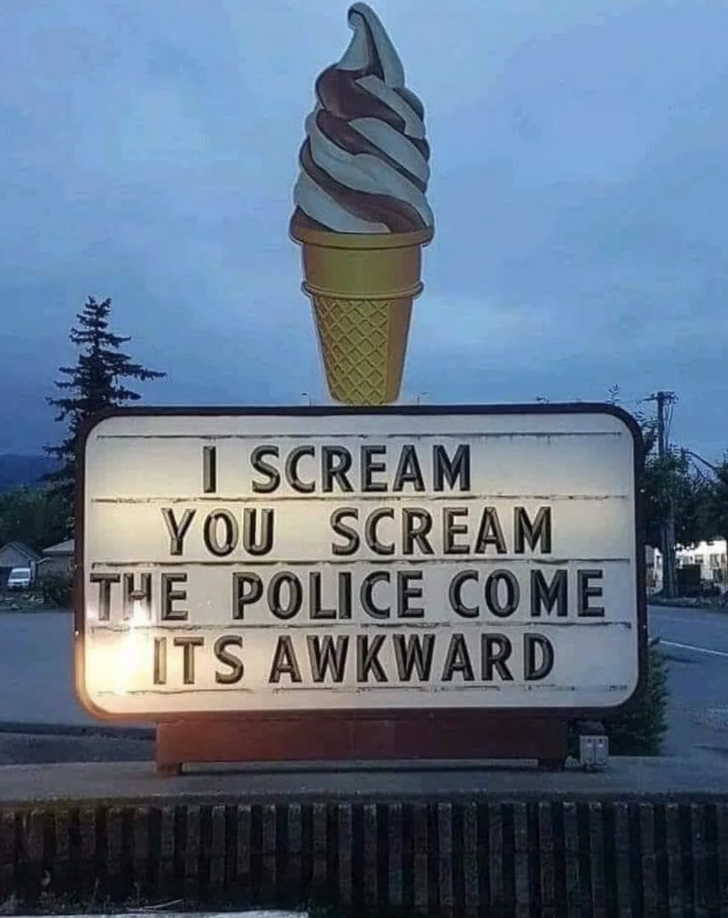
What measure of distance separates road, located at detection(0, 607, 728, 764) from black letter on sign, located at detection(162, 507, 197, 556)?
525cm

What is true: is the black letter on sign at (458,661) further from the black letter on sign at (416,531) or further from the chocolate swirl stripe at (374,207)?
the chocolate swirl stripe at (374,207)

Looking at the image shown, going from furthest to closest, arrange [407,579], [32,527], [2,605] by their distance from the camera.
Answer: [32,527], [2,605], [407,579]

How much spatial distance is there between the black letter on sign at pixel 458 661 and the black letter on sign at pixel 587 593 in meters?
0.63

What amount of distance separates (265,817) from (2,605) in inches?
1783

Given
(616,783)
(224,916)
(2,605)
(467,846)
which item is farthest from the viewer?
(2,605)

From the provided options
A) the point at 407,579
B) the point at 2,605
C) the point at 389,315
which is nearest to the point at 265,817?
the point at 407,579

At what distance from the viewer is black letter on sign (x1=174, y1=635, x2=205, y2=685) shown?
6629 mm

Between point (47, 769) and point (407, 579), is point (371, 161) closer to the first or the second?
point (407, 579)

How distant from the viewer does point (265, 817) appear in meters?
5.86

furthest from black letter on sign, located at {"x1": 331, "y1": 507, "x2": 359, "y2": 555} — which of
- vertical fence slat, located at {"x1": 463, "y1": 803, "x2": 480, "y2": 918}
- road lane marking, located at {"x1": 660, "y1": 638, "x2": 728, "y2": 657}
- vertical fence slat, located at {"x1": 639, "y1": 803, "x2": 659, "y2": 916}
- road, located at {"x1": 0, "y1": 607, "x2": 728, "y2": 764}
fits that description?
road lane marking, located at {"x1": 660, "y1": 638, "x2": 728, "y2": 657}

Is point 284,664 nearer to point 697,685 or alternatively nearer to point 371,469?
point 371,469

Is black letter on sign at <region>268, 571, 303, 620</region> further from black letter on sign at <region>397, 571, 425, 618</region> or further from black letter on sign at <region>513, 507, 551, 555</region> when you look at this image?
black letter on sign at <region>513, 507, 551, 555</region>

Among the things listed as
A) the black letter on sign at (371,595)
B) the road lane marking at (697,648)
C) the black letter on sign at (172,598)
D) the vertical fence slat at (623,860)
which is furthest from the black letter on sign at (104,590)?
the road lane marking at (697,648)

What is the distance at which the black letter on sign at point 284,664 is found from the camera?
6648 mm
